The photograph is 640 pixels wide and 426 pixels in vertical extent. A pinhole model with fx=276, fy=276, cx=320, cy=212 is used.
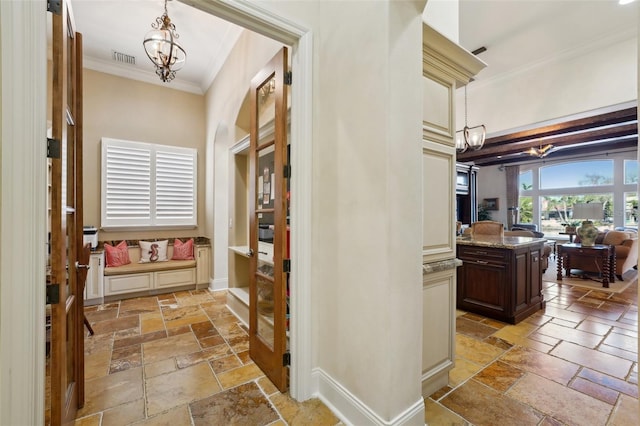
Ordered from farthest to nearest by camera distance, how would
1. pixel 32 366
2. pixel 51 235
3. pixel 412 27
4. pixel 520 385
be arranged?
pixel 520 385, pixel 412 27, pixel 51 235, pixel 32 366

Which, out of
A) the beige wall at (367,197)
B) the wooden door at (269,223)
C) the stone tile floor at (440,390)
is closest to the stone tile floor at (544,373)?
the stone tile floor at (440,390)

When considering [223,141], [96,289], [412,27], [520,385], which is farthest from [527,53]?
[96,289]

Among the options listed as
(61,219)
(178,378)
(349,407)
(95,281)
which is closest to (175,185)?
(95,281)

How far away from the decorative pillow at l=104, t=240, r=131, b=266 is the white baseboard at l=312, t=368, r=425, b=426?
13.7 ft

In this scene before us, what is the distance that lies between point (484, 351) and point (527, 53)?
4.47 metres

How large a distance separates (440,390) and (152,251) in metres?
4.83

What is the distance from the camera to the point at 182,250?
513cm

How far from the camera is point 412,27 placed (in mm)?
1616

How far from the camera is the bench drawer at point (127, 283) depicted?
4.29m

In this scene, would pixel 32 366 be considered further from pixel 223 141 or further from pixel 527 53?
pixel 527 53

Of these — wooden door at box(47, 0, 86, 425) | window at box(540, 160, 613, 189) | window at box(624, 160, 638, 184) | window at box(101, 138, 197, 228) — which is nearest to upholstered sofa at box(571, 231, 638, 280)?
window at box(624, 160, 638, 184)

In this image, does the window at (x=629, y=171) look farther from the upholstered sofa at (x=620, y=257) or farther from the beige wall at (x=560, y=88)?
the beige wall at (x=560, y=88)

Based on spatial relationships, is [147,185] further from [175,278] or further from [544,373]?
[544,373]

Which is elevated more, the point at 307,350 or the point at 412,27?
the point at 412,27
